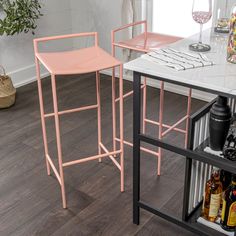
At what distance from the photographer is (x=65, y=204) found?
7.25 feet

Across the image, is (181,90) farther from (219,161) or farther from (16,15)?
(219,161)

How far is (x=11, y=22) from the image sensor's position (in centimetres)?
334

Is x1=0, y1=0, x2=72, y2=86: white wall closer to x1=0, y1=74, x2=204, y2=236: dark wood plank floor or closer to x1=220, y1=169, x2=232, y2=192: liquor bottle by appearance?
x1=0, y1=74, x2=204, y2=236: dark wood plank floor

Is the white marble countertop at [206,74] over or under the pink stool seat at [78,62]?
over

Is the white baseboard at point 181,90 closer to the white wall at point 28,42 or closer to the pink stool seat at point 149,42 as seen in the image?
the white wall at point 28,42

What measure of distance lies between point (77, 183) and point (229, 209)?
101cm

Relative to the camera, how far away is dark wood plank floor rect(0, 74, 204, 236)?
207cm

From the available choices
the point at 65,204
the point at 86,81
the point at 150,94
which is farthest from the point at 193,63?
the point at 86,81

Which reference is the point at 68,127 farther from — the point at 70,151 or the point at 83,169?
the point at 83,169

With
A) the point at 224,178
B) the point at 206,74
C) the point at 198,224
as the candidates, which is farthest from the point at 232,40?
the point at 198,224

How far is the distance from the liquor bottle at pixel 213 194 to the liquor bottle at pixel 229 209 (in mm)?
40

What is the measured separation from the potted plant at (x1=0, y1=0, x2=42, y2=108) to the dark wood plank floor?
135 millimetres

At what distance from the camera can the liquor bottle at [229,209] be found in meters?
1.72

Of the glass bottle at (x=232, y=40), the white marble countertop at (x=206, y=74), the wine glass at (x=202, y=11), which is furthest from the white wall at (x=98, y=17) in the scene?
the glass bottle at (x=232, y=40)
